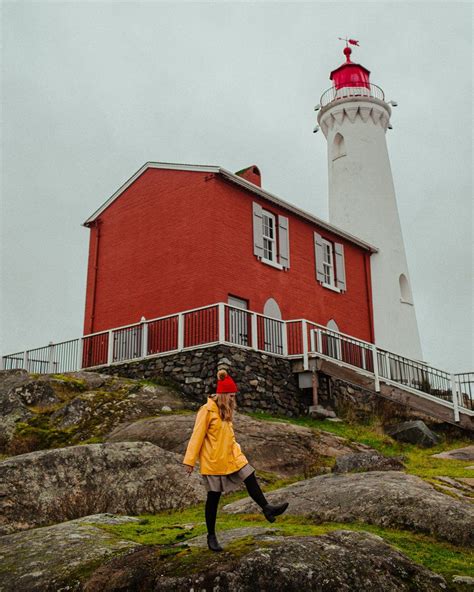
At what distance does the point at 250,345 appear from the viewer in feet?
57.2

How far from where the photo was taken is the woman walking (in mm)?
6574

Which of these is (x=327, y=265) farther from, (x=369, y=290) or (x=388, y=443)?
(x=388, y=443)

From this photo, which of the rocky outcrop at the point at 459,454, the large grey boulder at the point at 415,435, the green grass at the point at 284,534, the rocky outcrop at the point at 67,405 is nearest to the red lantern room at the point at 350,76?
the large grey boulder at the point at 415,435

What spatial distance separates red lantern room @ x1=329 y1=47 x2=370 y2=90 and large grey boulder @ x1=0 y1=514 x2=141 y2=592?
80.9 ft

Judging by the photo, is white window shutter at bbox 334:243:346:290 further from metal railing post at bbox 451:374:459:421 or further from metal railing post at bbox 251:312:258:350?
metal railing post at bbox 251:312:258:350

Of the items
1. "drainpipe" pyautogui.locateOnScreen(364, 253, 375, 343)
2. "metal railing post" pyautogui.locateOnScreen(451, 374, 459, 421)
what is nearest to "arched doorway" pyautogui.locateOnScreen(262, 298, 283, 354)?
"metal railing post" pyautogui.locateOnScreen(451, 374, 459, 421)

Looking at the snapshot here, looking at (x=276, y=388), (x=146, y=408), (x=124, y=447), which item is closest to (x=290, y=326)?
(x=276, y=388)

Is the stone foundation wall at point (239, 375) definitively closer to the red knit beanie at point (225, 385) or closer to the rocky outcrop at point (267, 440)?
the rocky outcrop at point (267, 440)

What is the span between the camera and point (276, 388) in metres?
17.5

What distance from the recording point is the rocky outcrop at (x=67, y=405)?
1387 cm

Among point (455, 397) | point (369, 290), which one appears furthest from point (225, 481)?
point (369, 290)

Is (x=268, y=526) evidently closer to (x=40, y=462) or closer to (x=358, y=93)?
(x=40, y=462)

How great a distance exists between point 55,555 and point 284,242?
51.7ft

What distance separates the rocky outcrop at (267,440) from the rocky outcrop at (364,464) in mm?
1190
